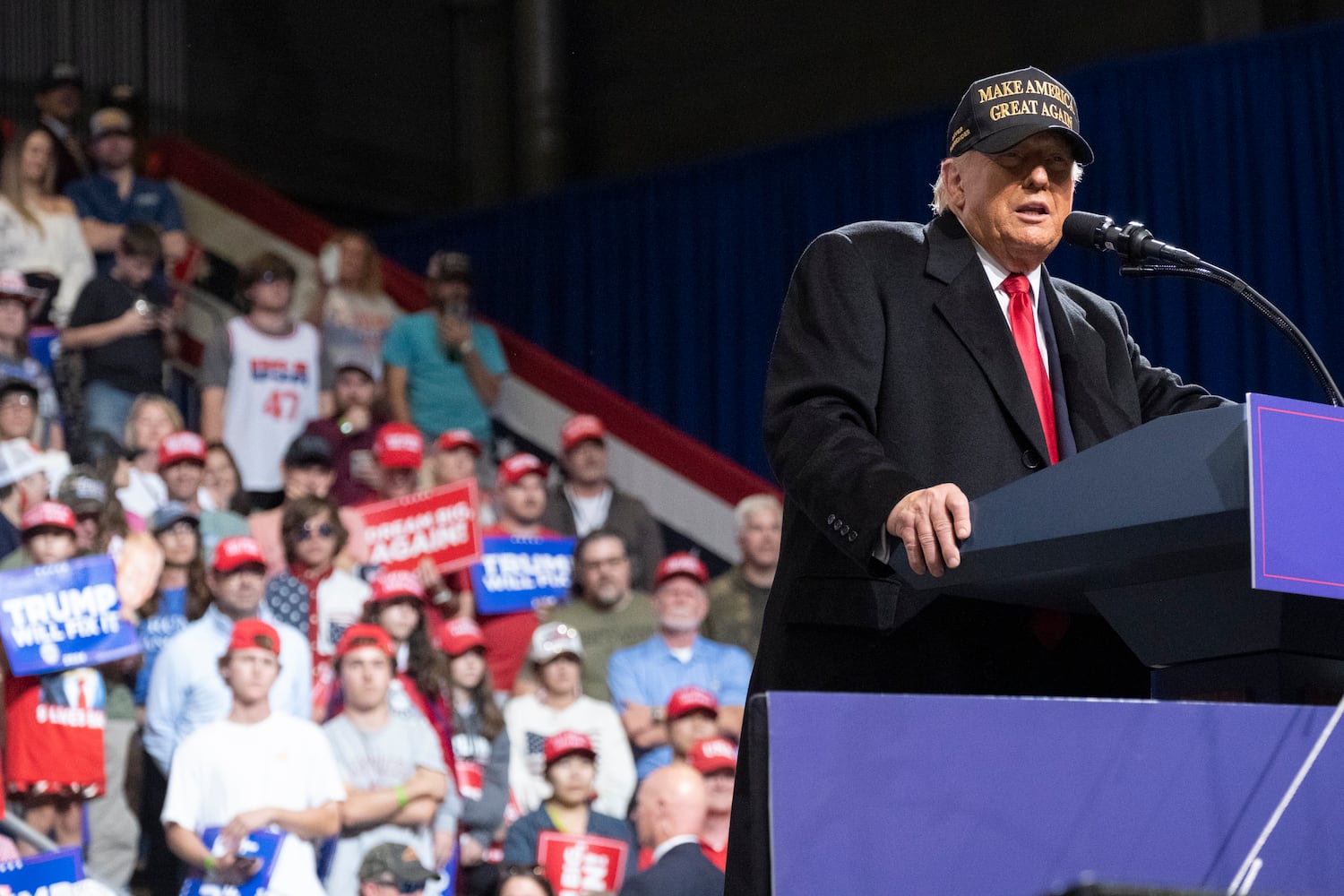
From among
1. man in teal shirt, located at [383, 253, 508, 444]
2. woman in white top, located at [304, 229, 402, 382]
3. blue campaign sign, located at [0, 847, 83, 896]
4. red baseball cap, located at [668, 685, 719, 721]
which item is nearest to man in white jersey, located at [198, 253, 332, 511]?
woman in white top, located at [304, 229, 402, 382]

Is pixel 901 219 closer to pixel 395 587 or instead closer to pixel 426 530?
pixel 426 530

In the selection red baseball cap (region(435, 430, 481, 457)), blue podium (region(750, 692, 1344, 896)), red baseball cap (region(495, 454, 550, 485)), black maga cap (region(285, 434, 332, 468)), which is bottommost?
blue podium (region(750, 692, 1344, 896))

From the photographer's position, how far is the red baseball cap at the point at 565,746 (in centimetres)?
527

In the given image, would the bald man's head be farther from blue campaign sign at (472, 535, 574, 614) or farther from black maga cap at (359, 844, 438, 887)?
blue campaign sign at (472, 535, 574, 614)

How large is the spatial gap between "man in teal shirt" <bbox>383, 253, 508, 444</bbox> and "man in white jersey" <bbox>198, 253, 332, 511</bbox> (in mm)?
588

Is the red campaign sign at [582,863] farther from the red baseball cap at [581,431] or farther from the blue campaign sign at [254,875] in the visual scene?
the red baseball cap at [581,431]

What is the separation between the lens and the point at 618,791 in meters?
5.58

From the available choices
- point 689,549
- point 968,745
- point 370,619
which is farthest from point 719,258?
point 968,745

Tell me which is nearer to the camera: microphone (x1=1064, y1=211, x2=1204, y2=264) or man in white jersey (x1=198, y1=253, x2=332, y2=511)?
microphone (x1=1064, y1=211, x2=1204, y2=264)

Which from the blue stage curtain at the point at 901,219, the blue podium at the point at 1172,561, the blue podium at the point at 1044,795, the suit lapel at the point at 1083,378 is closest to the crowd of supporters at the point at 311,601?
the blue stage curtain at the point at 901,219

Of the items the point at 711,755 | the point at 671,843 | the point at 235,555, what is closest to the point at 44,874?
the point at 235,555

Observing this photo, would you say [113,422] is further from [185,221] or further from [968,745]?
[968,745]

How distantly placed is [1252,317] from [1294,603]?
651cm

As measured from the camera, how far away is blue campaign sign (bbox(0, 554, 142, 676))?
468 centimetres
